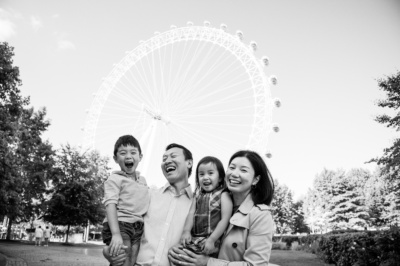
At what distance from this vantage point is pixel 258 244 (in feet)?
7.27

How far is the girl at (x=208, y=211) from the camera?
2.37 metres

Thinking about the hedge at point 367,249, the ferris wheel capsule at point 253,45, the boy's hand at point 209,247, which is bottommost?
the hedge at point 367,249

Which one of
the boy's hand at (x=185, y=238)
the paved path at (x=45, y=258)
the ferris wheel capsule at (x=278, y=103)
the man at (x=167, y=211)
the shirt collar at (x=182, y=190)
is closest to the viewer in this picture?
the boy's hand at (x=185, y=238)

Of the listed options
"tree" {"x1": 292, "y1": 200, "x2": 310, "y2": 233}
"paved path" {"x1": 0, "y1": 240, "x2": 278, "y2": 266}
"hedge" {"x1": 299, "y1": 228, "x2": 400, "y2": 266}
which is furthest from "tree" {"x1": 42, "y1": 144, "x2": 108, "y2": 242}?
"tree" {"x1": 292, "y1": 200, "x2": 310, "y2": 233}

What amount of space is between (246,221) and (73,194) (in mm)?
26121

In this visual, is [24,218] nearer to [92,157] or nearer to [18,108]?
[92,157]

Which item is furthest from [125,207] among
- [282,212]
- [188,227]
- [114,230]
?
[282,212]

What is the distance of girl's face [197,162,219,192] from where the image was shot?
273 cm

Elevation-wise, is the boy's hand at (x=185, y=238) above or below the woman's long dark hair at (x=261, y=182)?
below

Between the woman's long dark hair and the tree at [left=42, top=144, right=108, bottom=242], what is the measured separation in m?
24.8

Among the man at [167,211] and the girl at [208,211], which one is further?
the man at [167,211]

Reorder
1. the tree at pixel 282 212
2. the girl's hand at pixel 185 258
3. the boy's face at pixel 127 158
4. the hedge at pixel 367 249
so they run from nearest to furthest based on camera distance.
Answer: the girl's hand at pixel 185 258 → the boy's face at pixel 127 158 → the hedge at pixel 367 249 → the tree at pixel 282 212

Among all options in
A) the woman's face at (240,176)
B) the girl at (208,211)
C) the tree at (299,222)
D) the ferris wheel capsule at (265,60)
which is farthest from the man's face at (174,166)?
the tree at (299,222)

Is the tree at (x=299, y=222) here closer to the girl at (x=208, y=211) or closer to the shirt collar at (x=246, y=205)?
the girl at (x=208, y=211)
